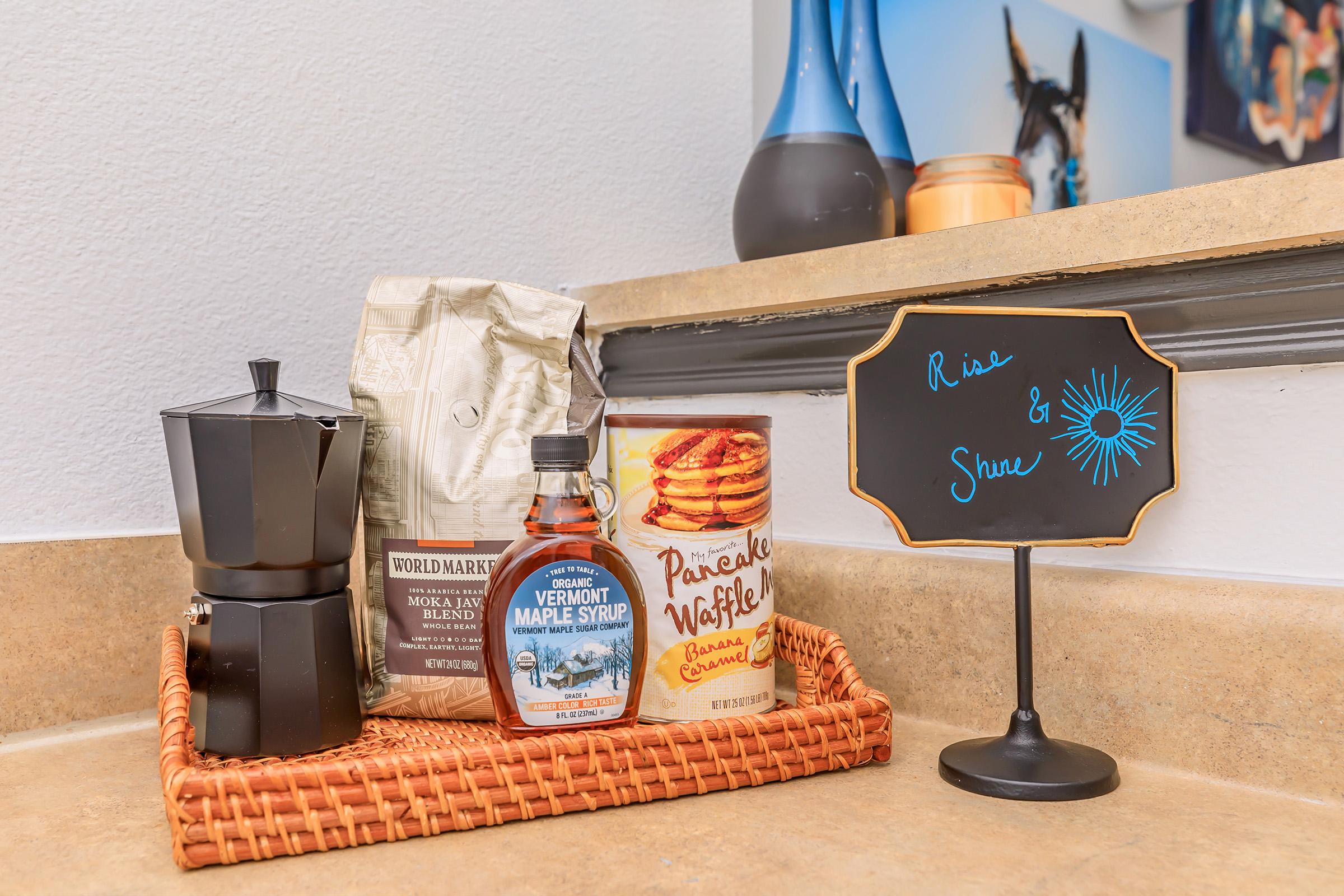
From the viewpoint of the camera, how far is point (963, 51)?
3.83 ft

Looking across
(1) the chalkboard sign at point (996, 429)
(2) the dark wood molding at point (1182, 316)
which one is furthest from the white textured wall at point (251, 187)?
(1) the chalkboard sign at point (996, 429)

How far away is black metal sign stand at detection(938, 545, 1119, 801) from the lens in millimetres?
591

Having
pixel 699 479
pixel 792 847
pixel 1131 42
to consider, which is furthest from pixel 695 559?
pixel 1131 42

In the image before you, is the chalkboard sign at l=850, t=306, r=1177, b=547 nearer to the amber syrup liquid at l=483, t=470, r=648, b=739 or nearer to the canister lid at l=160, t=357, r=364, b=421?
the amber syrup liquid at l=483, t=470, r=648, b=739

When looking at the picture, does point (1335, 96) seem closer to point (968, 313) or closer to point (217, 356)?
point (968, 313)

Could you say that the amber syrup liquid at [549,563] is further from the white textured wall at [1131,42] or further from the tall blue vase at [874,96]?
the white textured wall at [1131,42]

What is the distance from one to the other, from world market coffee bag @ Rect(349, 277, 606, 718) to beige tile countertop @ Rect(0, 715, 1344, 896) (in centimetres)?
18

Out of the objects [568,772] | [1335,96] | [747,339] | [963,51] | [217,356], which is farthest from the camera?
[1335,96]

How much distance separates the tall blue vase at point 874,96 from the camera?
3.51ft

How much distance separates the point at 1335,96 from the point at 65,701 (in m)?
2.00

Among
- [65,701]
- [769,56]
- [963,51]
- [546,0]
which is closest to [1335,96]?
[963,51]

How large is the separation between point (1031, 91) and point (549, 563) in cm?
99

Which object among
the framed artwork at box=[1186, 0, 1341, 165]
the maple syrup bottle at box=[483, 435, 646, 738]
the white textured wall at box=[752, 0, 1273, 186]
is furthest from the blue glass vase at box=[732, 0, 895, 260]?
the framed artwork at box=[1186, 0, 1341, 165]

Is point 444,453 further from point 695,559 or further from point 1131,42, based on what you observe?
point 1131,42
